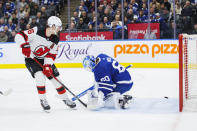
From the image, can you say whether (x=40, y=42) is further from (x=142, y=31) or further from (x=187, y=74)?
(x=142, y=31)

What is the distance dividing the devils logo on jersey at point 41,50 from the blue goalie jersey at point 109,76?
0.68 metres

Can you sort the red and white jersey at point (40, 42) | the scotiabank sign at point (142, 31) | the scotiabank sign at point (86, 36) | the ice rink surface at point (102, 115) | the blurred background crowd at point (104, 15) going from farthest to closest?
the scotiabank sign at point (86, 36)
the scotiabank sign at point (142, 31)
the blurred background crowd at point (104, 15)
the red and white jersey at point (40, 42)
the ice rink surface at point (102, 115)

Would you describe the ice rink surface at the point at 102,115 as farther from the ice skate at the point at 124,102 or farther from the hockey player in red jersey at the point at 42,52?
the hockey player in red jersey at the point at 42,52

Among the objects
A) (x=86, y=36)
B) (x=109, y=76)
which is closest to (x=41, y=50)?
(x=109, y=76)

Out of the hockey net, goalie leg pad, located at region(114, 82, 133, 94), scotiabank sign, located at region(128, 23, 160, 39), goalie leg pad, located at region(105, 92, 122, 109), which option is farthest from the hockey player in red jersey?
scotiabank sign, located at region(128, 23, 160, 39)

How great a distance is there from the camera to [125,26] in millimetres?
9016

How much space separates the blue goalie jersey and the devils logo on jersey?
68cm

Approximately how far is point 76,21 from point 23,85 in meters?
3.69

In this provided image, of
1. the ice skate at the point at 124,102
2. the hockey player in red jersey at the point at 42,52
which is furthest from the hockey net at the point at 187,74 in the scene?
the hockey player in red jersey at the point at 42,52

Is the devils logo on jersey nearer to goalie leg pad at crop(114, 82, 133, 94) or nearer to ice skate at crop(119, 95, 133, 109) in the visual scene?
goalie leg pad at crop(114, 82, 133, 94)

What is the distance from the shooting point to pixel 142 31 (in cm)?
882

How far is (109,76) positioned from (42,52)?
0.91m

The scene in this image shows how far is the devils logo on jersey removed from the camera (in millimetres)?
4214

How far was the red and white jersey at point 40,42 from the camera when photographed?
13.5 feet
